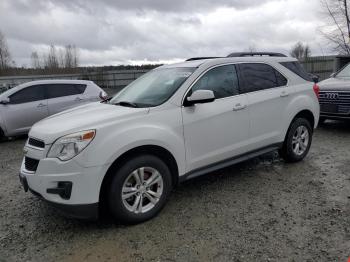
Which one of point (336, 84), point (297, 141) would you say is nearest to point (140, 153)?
point (297, 141)

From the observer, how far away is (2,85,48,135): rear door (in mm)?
8047

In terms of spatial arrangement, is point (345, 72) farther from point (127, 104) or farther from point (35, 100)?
point (35, 100)

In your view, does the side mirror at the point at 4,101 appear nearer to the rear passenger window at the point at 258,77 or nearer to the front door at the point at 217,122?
the front door at the point at 217,122

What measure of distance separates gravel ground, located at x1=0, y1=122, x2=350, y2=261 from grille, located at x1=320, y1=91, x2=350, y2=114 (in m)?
2.88

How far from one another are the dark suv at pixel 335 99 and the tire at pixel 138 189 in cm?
532

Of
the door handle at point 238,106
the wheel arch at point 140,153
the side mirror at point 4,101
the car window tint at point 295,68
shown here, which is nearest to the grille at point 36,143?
the wheel arch at point 140,153

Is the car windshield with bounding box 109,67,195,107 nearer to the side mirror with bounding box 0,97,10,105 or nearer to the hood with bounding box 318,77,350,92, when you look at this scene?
the hood with bounding box 318,77,350,92

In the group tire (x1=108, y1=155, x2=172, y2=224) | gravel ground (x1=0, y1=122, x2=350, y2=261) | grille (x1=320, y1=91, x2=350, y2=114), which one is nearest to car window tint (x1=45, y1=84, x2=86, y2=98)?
gravel ground (x1=0, y1=122, x2=350, y2=261)

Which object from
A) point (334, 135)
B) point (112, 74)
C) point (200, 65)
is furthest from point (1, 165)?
point (112, 74)

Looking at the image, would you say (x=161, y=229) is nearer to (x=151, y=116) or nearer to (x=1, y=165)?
(x=151, y=116)

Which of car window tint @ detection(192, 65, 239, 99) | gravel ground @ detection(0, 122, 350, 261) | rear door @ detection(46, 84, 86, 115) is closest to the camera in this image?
gravel ground @ detection(0, 122, 350, 261)

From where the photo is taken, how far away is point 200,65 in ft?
13.3

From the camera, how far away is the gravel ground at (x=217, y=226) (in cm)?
289

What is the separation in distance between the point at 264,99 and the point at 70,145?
276 cm
